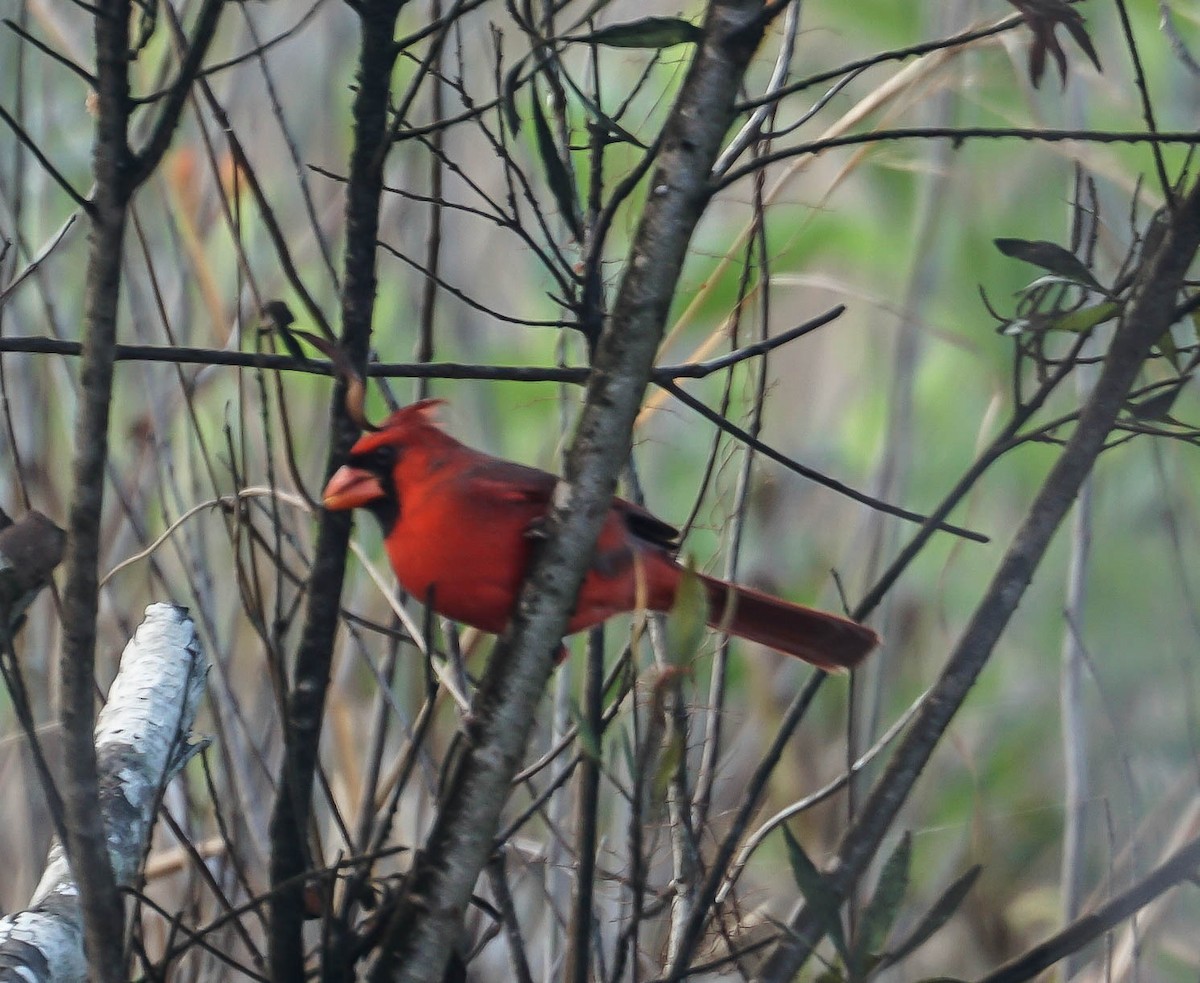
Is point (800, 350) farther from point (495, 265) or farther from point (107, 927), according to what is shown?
point (107, 927)

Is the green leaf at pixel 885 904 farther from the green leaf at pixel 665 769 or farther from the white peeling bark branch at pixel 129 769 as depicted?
the white peeling bark branch at pixel 129 769

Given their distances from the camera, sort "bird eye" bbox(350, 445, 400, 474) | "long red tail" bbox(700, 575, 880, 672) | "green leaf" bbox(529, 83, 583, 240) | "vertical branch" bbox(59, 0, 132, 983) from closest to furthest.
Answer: "vertical branch" bbox(59, 0, 132, 983) < "green leaf" bbox(529, 83, 583, 240) < "bird eye" bbox(350, 445, 400, 474) < "long red tail" bbox(700, 575, 880, 672)

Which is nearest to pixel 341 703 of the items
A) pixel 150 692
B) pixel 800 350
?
pixel 150 692

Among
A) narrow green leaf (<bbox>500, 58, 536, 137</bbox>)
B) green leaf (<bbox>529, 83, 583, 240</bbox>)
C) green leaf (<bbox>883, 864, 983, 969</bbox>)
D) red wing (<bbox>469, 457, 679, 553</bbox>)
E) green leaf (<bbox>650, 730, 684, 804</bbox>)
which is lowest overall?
green leaf (<bbox>883, 864, 983, 969</bbox>)

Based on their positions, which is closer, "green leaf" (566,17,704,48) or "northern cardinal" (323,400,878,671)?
"green leaf" (566,17,704,48)

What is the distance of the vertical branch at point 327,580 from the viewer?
0.84 meters

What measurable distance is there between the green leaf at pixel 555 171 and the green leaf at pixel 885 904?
0.43m

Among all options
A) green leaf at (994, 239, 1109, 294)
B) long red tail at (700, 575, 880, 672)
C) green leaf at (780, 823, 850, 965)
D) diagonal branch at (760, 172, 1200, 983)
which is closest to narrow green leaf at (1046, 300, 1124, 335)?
green leaf at (994, 239, 1109, 294)

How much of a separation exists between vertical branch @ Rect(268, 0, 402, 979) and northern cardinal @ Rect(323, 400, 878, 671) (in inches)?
3.8

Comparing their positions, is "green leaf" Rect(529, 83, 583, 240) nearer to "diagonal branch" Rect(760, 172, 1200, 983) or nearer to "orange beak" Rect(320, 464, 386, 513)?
"orange beak" Rect(320, 464, 386, 513)

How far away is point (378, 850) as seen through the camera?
81 cm

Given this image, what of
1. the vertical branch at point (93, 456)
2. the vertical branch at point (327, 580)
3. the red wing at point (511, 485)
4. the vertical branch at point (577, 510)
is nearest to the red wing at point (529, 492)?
the red wing at point (511, 485)

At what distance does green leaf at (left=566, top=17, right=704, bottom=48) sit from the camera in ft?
2.73

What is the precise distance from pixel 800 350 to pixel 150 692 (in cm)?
197
